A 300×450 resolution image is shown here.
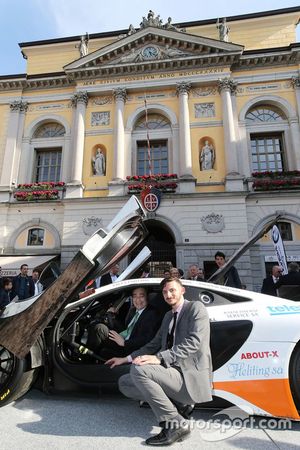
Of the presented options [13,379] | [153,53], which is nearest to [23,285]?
[13,379]

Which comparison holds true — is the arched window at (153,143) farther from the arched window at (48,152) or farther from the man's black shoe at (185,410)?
the man's black shoe at (185,410)

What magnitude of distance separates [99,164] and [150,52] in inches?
Result: 295

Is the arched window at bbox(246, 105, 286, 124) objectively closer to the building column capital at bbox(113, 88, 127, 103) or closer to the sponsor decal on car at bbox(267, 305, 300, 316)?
the building column capital at bbox(113, 88, 127, 103)

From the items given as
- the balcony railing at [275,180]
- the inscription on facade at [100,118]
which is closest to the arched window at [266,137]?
the balcony railing at [275,180]

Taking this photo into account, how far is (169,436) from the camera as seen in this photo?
2484mm

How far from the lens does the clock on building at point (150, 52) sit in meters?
17.5

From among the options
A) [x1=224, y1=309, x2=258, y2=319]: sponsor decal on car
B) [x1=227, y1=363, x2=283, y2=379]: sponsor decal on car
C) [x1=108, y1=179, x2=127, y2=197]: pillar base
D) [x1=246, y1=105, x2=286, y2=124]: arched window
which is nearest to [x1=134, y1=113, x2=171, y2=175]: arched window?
[x1=108, y1=179, x2=127, y2=197]: pillar base

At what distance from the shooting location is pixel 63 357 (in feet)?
11.1

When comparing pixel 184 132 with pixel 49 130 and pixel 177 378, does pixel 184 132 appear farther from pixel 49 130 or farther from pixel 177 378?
pixel 177 378

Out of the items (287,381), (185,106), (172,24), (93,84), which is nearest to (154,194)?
(185,106)

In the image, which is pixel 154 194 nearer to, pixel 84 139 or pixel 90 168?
pixel 90 168

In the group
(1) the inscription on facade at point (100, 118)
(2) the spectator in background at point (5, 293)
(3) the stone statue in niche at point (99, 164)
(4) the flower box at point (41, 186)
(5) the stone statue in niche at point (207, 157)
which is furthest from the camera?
(1) the inscription on facade at point (100, 118)

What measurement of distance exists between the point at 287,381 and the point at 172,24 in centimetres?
2252

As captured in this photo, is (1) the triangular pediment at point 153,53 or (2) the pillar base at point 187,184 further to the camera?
(1) the triangular pediment at point 153,53
